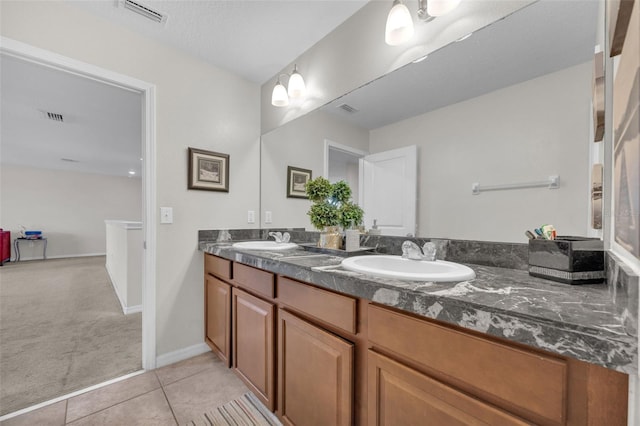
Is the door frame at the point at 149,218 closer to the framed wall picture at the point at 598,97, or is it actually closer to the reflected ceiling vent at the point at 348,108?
the reflected ceiling vent at the point at 348,108

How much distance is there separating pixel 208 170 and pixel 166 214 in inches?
18.1

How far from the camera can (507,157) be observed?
1021mm

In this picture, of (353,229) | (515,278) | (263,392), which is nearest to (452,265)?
(515,278)

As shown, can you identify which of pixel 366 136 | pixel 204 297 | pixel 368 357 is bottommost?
pixel 204 297

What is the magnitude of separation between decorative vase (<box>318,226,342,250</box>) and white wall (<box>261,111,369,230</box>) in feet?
1.41

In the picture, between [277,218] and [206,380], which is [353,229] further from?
[206,380]

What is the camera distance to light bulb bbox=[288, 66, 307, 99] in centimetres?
196

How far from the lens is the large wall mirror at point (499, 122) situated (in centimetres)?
89

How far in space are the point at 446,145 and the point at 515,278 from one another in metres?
0.63

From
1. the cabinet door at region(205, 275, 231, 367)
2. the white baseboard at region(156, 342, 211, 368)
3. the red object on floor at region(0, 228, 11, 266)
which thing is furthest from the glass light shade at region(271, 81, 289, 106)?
the red object on floor at region(0, 228, 11, 266)

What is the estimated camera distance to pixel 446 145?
1207 millimetres

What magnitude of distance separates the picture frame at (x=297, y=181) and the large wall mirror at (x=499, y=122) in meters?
0.60

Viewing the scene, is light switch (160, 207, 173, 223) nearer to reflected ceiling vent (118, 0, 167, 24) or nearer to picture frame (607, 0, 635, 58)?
reflected ceiling vent (118, 0, 167, 24)

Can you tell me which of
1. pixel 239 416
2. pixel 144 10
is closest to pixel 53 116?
pixel 144 10
